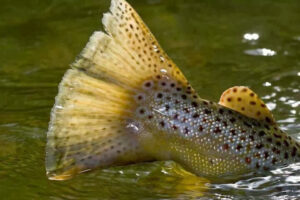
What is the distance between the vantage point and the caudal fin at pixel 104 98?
10.5 ft

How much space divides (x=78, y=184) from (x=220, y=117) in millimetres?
868

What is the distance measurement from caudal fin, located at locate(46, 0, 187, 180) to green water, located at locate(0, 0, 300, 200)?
0.41m

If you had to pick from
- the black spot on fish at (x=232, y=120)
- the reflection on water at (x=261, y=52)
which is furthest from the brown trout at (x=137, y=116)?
the reflection on water at (x=261, y=52)

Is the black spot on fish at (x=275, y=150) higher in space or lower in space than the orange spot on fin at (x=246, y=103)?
lower

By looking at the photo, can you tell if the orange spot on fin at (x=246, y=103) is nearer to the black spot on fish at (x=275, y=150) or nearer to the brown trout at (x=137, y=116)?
the brown trout at (x=137, y=116)

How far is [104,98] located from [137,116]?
0.19m

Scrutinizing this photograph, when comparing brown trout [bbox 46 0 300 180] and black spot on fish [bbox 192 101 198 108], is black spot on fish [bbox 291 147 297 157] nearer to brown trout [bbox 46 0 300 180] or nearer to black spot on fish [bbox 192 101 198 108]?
brown trout [bbox 46 0 300 180]

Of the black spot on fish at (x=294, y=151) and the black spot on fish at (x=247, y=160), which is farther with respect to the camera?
the black spot on fish at (x=294, y=151)

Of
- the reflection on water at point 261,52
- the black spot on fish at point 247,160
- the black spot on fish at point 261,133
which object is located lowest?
→ the black spot on fish at point 247,160

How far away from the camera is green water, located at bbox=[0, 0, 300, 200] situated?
12.1 ft

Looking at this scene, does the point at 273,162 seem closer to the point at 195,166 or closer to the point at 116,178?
the point at 195,166

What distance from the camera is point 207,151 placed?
11.2 feet

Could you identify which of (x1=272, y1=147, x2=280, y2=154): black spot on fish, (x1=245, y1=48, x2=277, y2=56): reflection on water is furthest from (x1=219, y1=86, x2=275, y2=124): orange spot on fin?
(x1=245, y1=48, x2=277, y2=56): reflection on water

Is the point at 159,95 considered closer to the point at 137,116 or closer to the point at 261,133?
the point at 137,116
